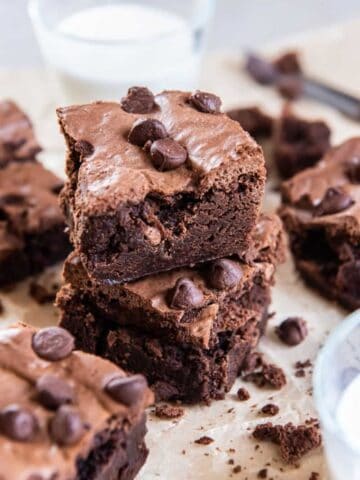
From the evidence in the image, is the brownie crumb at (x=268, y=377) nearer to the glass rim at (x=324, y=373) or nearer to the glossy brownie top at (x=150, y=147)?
the glass rim at (x=324, y=373)

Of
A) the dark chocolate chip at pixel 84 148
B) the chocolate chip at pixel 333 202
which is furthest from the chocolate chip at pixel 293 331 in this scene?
the dark chocolate chip at pixel 84 148

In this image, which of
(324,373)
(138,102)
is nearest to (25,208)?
(138,102)

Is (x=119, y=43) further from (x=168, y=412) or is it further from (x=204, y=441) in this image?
(x=204, y=441)

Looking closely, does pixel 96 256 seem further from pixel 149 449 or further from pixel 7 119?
pixel 7 119

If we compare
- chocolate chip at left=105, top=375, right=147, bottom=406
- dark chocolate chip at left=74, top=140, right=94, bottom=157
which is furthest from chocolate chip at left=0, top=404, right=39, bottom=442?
dark chocolate chip at left=74, top=140, right=94, bottom=157

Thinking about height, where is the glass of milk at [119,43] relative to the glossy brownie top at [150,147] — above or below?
below

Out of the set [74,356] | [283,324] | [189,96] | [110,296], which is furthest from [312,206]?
[74,356]
